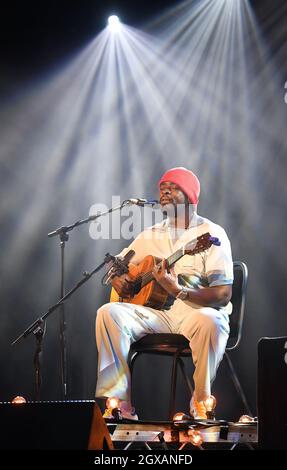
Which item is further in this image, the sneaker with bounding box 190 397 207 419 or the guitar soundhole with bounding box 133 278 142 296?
the guitar soundhole with bounding box 133 278 142 296

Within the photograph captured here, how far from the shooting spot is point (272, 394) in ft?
8.23

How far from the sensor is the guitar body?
4258 mm

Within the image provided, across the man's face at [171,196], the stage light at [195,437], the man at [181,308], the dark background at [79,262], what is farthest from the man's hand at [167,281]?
the dark background at [79,262]

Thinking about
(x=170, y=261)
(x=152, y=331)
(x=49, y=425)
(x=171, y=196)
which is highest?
(x=171, y=196)

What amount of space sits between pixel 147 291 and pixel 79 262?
1.58 m

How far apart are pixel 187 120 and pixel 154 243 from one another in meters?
1.54

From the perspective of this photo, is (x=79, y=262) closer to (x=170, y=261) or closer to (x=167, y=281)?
(x=170, y=261)

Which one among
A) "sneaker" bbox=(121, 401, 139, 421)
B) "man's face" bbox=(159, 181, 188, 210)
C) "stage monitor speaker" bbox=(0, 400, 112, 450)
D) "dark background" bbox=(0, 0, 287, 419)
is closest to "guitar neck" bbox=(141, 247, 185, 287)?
"man's face" bbox=(159, 181, 188, 210)

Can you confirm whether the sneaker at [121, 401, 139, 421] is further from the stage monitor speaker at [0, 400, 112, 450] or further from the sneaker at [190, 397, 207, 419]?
the stage monitor speaker at [0, 400, 112, 450]

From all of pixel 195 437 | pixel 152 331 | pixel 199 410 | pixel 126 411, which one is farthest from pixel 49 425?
pixel 152 331

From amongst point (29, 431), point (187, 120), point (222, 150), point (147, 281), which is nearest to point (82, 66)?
point (187, 120)

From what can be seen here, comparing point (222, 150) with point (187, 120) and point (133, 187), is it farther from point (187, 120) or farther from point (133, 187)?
point (133, 187)

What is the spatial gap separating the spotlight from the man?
194cm

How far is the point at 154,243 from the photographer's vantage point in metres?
4.59
